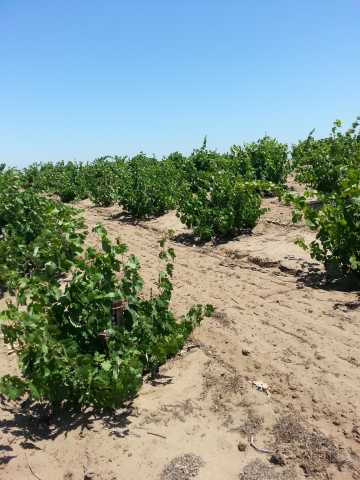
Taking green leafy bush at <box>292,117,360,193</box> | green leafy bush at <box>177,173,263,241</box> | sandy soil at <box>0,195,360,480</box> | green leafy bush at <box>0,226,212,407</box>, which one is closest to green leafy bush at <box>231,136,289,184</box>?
green leafy bush at <box>292,117,360,193</box>

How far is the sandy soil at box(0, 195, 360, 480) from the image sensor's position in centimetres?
301

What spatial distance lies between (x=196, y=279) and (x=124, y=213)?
19.6 ft

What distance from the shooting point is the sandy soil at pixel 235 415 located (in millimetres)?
3014

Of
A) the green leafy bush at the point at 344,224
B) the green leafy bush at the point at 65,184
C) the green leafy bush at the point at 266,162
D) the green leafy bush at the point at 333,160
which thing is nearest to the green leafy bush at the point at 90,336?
the green leafy bush at the point at 344,224

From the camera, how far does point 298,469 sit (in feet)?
9.55

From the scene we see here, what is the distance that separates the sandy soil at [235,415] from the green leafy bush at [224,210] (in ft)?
9.61

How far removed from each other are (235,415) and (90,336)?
122 cm

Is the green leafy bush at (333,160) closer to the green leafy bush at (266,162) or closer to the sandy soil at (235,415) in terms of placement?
the green leafy bush at (266,162)

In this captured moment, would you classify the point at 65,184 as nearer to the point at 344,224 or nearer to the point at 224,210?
the point at 224,210

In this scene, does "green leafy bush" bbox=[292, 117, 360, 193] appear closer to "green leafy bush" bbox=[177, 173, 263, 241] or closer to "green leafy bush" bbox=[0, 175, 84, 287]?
"green leafy bush" bbox=[177, 173, 263, 241]

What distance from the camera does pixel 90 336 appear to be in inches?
149

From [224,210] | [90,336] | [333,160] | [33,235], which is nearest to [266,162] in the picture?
[333,160]

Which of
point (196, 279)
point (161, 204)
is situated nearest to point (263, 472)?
point (196, 279)

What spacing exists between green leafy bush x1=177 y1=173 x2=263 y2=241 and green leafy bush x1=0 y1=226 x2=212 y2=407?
4.10 m
